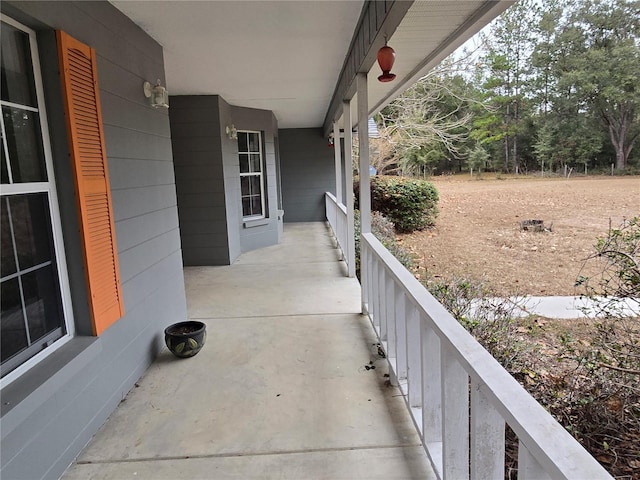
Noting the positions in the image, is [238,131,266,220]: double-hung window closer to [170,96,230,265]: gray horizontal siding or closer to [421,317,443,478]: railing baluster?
[170,96,230,265]: gray horizontal siding

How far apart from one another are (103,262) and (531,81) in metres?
12.0

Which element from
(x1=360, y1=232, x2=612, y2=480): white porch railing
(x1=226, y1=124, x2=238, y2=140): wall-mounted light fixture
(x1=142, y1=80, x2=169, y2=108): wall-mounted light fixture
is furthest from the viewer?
(x1=226, y1=124, x2=238, y2=140): wall-mounted light fixture

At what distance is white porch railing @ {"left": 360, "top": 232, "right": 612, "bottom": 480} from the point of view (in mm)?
911

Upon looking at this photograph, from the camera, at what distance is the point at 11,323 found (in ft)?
5.85

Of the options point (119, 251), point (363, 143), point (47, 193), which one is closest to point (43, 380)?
point (47, 193)

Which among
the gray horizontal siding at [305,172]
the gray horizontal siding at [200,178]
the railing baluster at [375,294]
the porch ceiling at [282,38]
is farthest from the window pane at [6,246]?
the gray horizontal siding at [305,172]

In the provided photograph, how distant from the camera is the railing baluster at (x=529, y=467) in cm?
97

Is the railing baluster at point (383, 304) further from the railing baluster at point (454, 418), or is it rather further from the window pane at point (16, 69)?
the window pane at point (16, 69)

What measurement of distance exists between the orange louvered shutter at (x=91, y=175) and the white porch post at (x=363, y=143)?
2.13 m

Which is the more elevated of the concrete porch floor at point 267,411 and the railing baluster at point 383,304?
the railing baluster at point 383,304

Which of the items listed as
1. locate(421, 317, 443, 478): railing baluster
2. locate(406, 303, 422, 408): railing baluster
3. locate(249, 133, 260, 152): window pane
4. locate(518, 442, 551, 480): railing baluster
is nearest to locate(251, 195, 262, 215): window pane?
locate(249, 133, 260, 152): window pane

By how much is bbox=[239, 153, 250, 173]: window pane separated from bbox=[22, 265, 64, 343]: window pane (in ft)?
17.4

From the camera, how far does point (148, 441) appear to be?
85.6 inches

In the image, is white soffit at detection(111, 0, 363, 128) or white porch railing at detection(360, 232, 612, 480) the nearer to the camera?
white porch railing at detection(360, 232, 612, 480)
